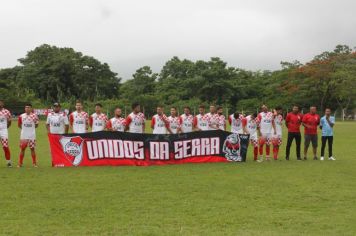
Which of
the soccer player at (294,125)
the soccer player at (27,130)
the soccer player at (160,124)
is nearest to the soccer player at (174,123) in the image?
the soccer player at (160,124)

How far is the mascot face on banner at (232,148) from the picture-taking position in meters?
16.0

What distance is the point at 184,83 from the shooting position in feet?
226

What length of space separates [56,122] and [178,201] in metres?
7.15

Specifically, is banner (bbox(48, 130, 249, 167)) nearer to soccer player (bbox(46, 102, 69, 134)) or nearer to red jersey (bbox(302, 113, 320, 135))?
soccer player (bbox(46, 102, 69, 134))

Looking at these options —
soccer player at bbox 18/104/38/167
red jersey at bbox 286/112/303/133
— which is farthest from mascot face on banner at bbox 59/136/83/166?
red jersey at bbox 286/112/303/133

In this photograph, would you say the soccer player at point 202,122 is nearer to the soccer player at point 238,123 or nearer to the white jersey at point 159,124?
the soccer player at point 238,123

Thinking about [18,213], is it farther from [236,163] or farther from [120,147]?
[236,163]

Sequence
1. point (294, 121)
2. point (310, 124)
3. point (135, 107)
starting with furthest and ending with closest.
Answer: point (310, 124), point (294, 121), point (135, 107)

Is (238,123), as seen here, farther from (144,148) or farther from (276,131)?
(144,148)

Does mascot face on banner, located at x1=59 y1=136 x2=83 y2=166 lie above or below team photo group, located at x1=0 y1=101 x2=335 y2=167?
below

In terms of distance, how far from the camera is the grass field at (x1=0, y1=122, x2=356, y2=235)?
7062mm

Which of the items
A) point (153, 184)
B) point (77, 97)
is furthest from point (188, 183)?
point (77, 97)

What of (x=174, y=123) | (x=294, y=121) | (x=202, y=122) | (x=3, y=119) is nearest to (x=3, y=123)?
(x=3, y=119)

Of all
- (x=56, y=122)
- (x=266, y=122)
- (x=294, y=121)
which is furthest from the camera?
(x=294, y=121)
